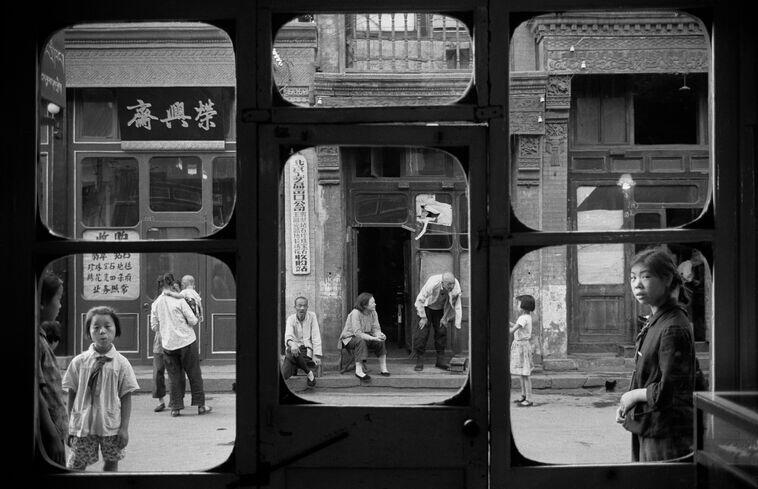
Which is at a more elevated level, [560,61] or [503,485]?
[560,61]

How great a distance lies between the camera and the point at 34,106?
7.50 ft

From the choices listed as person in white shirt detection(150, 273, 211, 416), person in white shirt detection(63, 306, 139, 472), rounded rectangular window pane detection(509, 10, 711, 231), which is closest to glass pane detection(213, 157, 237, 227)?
person in white shirt detection(150, 273, 211, 416)

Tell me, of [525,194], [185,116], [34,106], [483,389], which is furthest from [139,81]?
[483,389]

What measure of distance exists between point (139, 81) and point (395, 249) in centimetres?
507

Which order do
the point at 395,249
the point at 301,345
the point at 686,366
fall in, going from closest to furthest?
the point at 686,366 → the point at 301,345 → the point at 395,249

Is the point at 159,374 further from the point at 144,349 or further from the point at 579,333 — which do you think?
the point at 579,333

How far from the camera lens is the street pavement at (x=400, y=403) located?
7.18 meters

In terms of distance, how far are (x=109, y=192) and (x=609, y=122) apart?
8.26m

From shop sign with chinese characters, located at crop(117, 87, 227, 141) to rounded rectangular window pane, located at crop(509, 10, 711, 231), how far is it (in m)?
4.85

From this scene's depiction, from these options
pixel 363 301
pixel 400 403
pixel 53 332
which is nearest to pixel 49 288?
pixel 53 332

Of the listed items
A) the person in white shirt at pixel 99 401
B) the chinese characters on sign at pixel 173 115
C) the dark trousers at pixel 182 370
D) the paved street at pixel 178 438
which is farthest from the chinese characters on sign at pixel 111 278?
the person in white shirt at pixel 99 401

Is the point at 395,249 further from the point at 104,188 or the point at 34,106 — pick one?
the point at 34,106

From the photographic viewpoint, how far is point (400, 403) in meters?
6.64

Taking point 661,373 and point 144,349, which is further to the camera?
point 144,349
